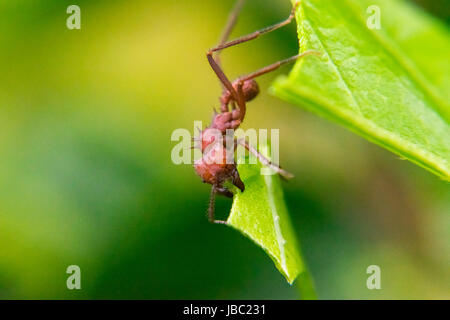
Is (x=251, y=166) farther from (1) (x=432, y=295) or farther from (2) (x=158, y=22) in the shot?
(2) (x=158, y=22)

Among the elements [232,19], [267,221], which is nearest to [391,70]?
[267,221]

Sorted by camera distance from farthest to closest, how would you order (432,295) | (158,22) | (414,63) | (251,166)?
1. (158,22)
2. (432,295)
3. (251,166)
4. (414,63)

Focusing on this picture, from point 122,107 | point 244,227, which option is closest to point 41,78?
point 122,107

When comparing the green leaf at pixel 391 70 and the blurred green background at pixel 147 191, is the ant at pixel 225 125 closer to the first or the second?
the blurred green background at pixel 147 191

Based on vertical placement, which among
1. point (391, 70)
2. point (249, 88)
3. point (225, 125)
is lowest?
point (391, 70)

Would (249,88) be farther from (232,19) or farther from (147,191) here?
(147,191)

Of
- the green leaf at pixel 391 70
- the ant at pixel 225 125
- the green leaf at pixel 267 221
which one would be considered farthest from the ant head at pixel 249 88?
the green leaf at pixel 391 70

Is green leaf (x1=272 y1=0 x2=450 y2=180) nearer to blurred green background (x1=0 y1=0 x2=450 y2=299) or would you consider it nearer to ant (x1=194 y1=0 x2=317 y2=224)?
ant (x1=194 y1=0 x2=317 y2=224)
